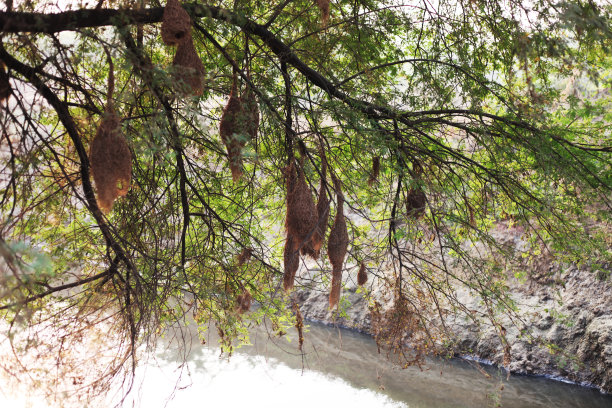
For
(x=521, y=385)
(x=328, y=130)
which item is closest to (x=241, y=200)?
(x=328, y=130)

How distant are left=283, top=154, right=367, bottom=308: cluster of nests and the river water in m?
5.72

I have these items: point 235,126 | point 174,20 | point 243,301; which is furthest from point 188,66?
point 243,301

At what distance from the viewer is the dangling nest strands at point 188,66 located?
317 cm

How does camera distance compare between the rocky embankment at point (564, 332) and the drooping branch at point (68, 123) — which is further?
the rocky embankment at point (564, 332)

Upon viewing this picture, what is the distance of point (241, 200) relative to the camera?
6.40 metres

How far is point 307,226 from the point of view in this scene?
340 centimetres

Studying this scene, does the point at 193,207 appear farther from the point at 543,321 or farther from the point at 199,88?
the point at 543,321

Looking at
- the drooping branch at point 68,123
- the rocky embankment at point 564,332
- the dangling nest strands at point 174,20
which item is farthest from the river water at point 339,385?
the dangling nest strands at point 174,20

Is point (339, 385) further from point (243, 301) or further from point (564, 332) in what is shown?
point (243, 301)

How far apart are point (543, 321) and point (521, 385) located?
1410mm

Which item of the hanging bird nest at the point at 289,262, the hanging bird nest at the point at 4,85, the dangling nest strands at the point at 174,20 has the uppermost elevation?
the dangling nest strands at the point at 174,20

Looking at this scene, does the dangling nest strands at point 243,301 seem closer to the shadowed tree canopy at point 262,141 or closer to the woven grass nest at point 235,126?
the shadowed tree canopy at point 262,141

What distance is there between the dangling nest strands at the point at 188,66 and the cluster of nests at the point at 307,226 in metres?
0.77

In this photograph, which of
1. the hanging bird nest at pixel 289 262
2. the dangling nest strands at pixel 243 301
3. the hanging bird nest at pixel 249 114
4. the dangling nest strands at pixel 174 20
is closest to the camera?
the dangling nest strands at pixel 174 20
